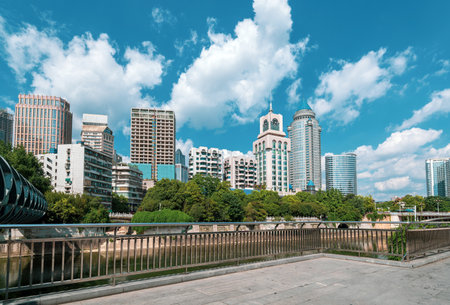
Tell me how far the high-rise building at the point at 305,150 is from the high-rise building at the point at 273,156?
41308 mm

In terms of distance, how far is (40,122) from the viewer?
5089 inches

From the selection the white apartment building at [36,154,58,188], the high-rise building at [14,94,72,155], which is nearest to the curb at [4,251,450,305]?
the white apartment building at [36,154,58,188]

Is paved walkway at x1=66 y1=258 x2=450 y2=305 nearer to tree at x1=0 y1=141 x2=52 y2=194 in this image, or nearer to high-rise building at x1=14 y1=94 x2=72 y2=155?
tree at x1=0 y1=141 x2=52 y2=194

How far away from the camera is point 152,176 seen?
131 meters

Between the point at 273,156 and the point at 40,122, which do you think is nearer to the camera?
the point at 40,122

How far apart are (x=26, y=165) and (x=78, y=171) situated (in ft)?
64.7

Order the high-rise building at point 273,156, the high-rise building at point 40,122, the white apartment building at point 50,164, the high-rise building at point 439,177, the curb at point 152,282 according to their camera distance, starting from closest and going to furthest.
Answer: the curb at point 152,282, the white apartment building at point 50,164, the high-rise building at point 40,122, the high-rise building at point 273,156, the high-rise building at point 439,177

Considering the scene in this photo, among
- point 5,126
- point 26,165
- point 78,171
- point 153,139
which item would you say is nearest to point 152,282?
point 26,165

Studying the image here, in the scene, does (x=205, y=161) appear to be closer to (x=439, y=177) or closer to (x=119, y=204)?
(x=119, y=204)

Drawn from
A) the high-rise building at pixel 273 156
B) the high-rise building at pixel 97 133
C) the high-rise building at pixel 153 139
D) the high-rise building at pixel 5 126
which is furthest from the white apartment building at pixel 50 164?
the high-rise building at pixel 5 126

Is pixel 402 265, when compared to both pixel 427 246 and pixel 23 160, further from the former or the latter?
pixel 23 160

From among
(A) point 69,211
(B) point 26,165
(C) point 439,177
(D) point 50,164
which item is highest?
(C) point 439,177

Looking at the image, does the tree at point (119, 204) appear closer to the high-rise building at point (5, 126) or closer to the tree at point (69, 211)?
the tree at point (69, 211)

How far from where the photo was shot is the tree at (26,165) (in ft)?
A: 134
